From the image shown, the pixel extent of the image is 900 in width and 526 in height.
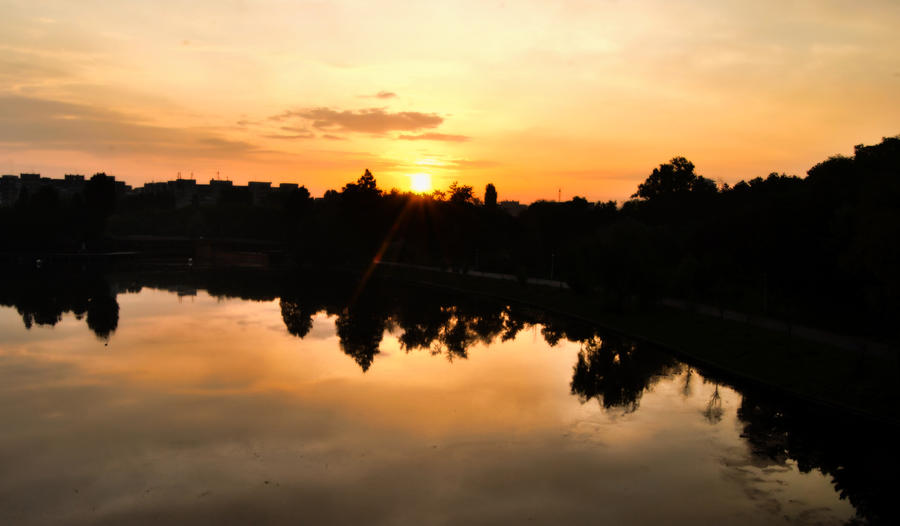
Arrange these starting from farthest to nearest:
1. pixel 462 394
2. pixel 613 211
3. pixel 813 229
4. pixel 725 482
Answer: pixel 613 211 < pixel 813 229 < pixel 462 394 < pixel 725 482

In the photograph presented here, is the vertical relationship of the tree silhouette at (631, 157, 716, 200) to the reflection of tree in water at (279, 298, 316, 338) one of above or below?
above

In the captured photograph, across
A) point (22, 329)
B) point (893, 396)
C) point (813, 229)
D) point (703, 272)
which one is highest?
point (813, 229)

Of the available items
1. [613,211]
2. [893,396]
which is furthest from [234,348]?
[613,211]

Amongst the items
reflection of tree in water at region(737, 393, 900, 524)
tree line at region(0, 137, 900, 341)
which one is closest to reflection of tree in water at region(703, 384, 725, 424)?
reflection of tree in water at region(737, 393, 900, 524)

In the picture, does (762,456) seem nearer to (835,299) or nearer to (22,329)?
(835,299)

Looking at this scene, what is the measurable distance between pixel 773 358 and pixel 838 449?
34.7ft

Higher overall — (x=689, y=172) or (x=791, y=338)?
(x=689, y=172)

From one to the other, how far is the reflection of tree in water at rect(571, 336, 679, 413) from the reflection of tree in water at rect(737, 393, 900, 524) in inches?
203

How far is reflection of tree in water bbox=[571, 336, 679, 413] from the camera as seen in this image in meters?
31.3

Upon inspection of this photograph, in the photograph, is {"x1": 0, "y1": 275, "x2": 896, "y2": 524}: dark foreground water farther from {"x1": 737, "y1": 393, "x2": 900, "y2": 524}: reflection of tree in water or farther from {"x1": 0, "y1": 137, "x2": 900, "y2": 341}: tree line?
{"x1": 0, "y1": 137, "x2": 900, "y2": 341}: tree line

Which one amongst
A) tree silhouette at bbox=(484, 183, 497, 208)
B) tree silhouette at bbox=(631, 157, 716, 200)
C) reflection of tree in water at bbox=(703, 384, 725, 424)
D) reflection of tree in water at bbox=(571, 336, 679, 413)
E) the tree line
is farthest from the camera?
tree silhouette at bbox=(484, 183, 497, 208)

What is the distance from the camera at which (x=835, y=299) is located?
42656 mm

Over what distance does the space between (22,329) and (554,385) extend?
3794 cm

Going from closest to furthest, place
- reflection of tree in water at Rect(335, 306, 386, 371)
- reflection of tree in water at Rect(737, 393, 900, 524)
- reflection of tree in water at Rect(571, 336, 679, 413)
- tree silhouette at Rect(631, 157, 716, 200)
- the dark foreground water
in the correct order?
the dark foreground water < reflection of tree in water at Rect(737, 393, 900, 524) < reflection of tree in water at Rect(571, 336, 679, 413) < reflection of tree in water at Rect(335, 306, 386, 371) < tree silhouette at Rect(631, 157, 716, 200)
